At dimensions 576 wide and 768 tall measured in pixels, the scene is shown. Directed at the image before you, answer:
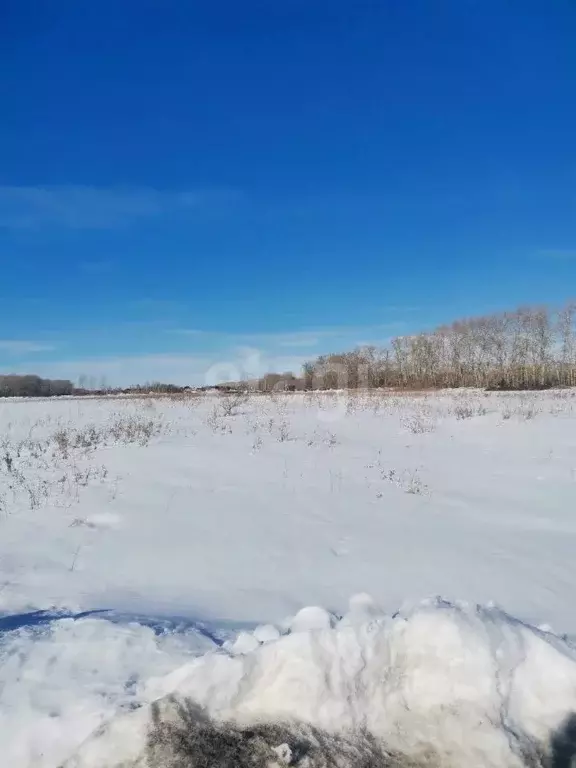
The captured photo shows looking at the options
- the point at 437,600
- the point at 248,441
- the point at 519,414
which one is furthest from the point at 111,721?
the point at 519,414

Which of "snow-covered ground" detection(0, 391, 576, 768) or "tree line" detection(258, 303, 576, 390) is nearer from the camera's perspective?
"snow-covered ground" detection(0, 391, 576, 768)

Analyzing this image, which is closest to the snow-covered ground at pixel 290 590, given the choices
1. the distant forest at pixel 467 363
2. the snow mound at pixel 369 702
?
the snow mound at pixel 369 702

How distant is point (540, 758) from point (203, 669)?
142cm

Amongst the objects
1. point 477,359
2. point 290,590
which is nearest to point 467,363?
→ point 477,359

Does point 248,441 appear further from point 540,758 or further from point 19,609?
point 540,758

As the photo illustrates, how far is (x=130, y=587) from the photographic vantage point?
436 centimetres

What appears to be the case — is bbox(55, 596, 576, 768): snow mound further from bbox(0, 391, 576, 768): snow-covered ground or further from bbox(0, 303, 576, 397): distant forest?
bbox(0, 303, 576, 397): distant forest

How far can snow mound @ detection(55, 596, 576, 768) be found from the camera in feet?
7.11

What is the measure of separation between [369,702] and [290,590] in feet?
6.33

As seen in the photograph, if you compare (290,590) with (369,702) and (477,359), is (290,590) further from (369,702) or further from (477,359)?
(477,359)

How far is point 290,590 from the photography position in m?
4.30

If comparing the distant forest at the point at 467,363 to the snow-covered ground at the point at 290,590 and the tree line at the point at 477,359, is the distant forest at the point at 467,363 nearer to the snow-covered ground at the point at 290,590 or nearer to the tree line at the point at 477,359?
the tree line at the point at 477,359

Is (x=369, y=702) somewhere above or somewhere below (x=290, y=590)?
above

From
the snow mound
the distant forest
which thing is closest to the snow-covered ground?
the snow mound
